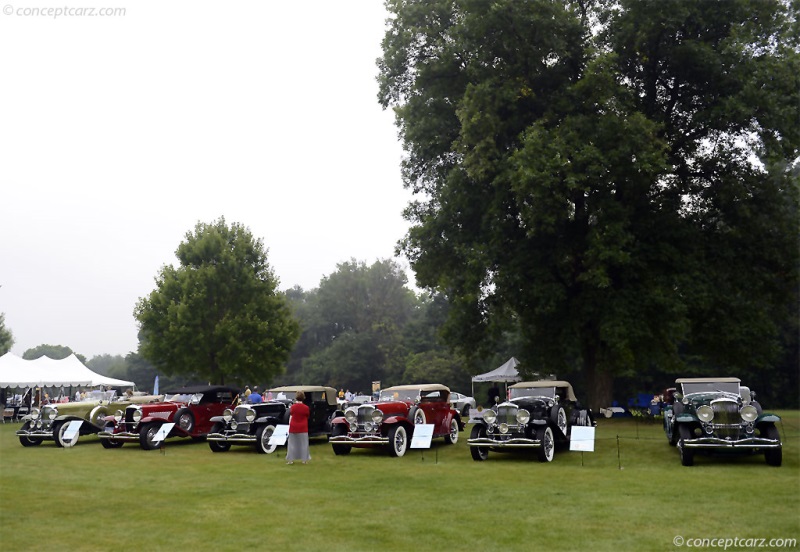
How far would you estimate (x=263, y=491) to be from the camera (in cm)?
1098

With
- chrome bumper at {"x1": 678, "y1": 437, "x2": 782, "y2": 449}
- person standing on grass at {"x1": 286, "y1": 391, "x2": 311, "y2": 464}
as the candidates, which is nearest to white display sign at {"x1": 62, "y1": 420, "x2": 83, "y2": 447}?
person standing on grass at {"x1": 286, "y1": 391, "x2": 311, "y2": 464}

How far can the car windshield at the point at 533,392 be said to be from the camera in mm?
16281

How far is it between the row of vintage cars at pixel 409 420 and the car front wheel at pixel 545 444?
0.02 m

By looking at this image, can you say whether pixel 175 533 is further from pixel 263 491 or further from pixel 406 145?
pixel 406 145

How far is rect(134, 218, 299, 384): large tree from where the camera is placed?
32500mm

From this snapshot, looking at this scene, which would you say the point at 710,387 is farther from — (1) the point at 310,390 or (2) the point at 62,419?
(2) the point at 62,419

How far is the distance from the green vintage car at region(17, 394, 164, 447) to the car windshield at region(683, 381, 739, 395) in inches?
614

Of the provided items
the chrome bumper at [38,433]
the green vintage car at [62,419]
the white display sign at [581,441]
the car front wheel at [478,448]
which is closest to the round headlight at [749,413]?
the white display sign at [581,441]

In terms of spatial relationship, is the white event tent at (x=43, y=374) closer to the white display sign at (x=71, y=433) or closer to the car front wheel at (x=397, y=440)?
the white display sign at (x=71, y=433)

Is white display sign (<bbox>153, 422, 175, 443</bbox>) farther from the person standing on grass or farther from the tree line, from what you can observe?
the tree line

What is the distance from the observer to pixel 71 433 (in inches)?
770

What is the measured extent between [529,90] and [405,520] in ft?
57.1

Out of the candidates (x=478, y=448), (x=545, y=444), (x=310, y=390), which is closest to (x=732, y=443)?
(x=545, y=444)

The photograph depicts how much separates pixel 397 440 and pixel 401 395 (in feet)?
5.78
